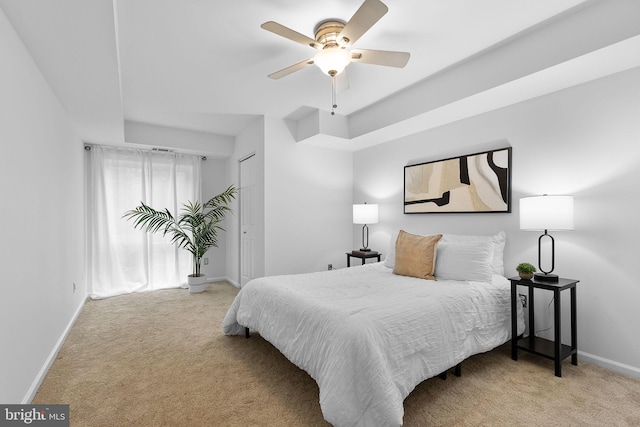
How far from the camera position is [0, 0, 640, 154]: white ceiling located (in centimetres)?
197

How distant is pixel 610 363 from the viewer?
2348 mm

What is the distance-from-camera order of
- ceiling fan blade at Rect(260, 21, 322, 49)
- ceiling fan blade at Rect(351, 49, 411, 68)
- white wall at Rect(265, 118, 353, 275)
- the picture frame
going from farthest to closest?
white wall at Rect(265, 118, 353, 275) < the picture frame < ceiling fan blade at Rect(351, 49, 411, 68) < ceiling fan blade at Rect(260, 21, 322, 49)

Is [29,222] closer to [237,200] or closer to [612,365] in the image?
[237,200]

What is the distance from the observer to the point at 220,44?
99.4 inches

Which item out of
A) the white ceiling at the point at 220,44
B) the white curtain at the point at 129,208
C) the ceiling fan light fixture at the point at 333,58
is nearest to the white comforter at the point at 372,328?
the ceiling fan light fixture at the point at 333,58

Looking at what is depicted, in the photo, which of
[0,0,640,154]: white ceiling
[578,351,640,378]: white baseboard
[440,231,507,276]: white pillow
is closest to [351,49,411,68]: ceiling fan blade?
[0,0,640,154]: white ceiling

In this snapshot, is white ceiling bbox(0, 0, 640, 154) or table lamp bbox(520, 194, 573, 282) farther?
table lamp bbox(520, 194, 573, 282)

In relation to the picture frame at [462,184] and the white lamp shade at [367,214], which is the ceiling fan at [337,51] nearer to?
the picture frame at [462,184]

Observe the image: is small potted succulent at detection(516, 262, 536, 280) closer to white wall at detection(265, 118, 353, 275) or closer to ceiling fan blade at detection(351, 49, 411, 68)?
ceiling fan blade at detection(351, 49, 411, 68)

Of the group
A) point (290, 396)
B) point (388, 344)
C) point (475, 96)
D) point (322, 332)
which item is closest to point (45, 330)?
point (290, 396)

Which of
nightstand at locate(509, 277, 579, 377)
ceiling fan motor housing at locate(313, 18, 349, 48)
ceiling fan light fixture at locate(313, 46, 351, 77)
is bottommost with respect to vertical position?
nightstand at locate(509, 277, 579, 377)

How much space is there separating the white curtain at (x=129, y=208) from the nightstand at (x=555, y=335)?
15.7 feet

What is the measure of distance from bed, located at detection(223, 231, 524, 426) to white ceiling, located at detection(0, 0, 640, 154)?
1789 mm

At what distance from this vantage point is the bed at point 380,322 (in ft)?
5.37
